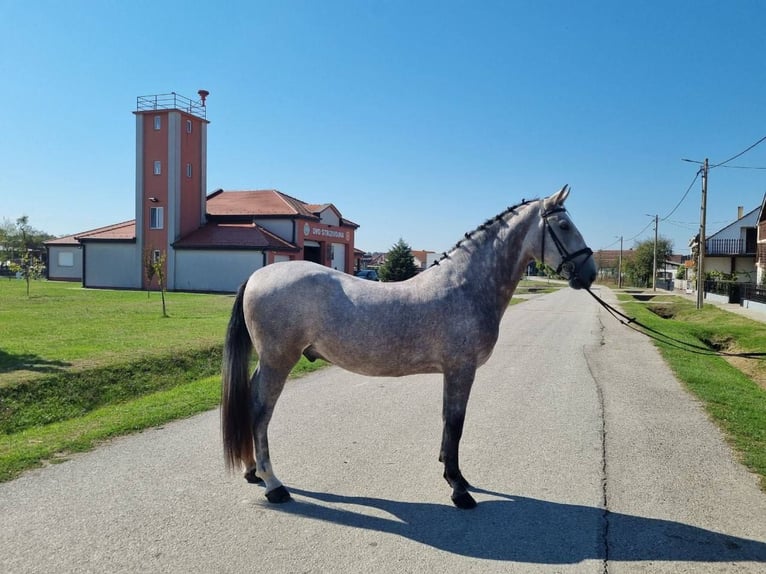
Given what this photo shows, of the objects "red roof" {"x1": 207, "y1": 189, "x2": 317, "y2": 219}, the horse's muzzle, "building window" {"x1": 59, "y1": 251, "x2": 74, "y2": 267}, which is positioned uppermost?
"red roof" {"x1": 207, "y1": 189, "x2": 317, "y2": 219}

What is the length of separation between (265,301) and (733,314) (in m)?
27.1

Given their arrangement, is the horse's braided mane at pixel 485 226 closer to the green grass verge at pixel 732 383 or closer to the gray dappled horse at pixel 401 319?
the gray dappled horse at pixel 401 319

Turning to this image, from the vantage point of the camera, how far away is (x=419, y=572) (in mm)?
3262

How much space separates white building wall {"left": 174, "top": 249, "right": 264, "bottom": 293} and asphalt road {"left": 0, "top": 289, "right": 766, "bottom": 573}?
2866 centimetres

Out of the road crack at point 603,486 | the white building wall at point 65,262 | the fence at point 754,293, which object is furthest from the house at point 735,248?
the white building wall at point 65,262

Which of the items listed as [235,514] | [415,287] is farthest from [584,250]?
[235,514]

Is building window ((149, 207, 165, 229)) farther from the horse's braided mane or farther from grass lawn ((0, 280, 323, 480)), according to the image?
the horse's braided mane

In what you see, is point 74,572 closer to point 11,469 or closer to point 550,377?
point 11,469

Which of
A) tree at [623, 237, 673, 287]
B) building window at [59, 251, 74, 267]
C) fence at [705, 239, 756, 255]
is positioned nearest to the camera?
building window at [59, 251, 74, 267]

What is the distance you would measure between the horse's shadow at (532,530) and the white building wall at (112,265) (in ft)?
123

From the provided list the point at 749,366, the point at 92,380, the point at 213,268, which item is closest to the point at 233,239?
the point at 213,268

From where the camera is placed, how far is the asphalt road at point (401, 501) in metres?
3.41

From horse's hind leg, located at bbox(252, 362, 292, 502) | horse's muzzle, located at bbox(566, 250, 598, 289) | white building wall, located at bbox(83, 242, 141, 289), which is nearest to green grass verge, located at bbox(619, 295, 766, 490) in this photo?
horse's muzzle, located at bbox(566, 250, 598, 289)

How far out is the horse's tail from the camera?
4.54m
